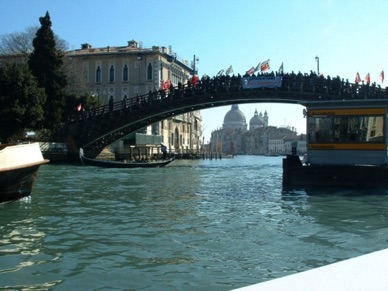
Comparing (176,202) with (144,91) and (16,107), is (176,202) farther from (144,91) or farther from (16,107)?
(144,91)

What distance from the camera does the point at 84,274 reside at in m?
4.52

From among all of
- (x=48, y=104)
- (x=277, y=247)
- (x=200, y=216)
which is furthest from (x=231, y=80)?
(x=277, y=247)

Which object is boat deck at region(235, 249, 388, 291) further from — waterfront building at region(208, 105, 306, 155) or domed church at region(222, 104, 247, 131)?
domed church at region(222, 104, 247, 131)

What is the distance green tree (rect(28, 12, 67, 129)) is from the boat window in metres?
20.8

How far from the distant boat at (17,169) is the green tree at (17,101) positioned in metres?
17.7

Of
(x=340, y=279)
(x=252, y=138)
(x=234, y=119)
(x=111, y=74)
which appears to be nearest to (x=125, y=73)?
(x=111, y=74)

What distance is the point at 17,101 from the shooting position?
1071 inches

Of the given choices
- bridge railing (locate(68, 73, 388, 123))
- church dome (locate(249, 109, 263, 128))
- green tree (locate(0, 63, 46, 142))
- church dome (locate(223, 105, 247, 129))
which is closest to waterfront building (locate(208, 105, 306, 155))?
church dome (locate(223, 105, 247, 129))

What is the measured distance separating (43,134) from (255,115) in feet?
508

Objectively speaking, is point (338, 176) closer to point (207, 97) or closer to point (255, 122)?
point (207, 97)

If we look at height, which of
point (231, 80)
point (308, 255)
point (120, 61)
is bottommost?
point (308, 255)

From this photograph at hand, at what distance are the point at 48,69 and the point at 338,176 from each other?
22964 mm

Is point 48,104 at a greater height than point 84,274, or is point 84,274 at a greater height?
point 48,104

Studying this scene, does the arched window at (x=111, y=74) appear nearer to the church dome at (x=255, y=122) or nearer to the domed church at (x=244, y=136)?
the domed church at (x=244, y=136)
